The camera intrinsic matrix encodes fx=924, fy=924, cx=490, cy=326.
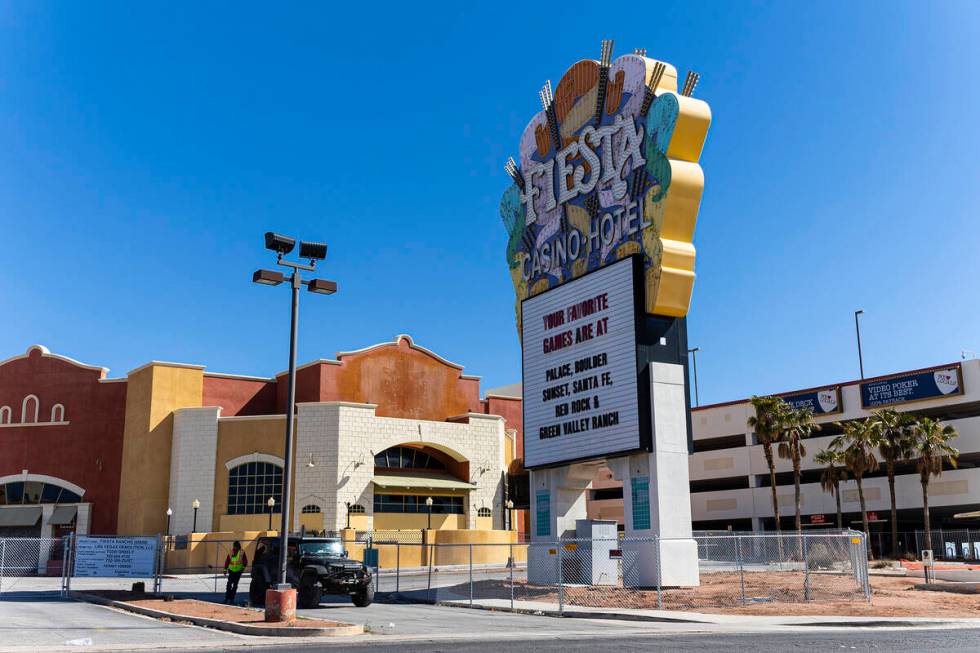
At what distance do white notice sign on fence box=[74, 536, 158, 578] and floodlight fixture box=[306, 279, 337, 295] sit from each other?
47.2 feet

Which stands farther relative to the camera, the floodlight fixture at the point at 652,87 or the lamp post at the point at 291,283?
the floodlight fixture at the point at 652,87

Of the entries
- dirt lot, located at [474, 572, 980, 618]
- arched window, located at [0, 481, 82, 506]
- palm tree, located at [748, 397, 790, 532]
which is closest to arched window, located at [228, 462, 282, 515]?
arched window, located at [0, 481, 82, 506]

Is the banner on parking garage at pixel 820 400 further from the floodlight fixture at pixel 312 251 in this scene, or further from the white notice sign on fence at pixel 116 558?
the floodlight fixture at pixel 312 251

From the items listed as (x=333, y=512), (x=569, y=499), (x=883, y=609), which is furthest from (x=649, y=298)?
(x=333, y=512)

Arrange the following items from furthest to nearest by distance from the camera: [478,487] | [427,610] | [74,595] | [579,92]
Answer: [478,487] → [579,92] → [74,595] → [427,610]

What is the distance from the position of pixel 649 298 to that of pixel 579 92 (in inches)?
372

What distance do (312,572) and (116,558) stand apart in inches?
409

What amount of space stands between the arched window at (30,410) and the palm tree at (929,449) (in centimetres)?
5724

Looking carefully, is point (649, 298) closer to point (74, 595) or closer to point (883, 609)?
point (883, 609)

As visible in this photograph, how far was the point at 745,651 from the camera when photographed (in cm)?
1623

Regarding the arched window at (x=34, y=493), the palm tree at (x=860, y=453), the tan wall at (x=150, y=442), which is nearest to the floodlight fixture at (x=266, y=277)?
the tan wall at (x=150, y=442)

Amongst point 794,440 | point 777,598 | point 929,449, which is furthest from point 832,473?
point 777,598

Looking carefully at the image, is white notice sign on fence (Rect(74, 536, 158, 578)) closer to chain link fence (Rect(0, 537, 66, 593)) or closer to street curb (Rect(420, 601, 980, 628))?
street curb (Rect(420, 601, 980, 628))

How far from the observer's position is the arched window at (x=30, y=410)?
197 ft
